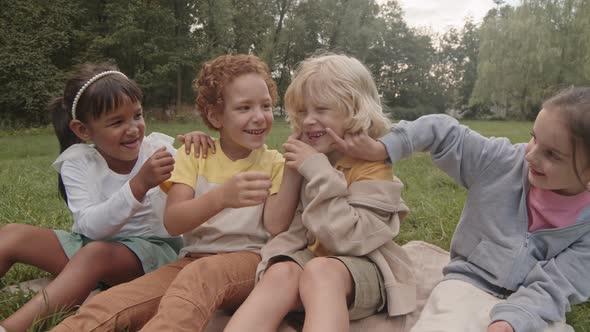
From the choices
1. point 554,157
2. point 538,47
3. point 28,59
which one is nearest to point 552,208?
point 554,157

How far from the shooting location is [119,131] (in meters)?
2.19

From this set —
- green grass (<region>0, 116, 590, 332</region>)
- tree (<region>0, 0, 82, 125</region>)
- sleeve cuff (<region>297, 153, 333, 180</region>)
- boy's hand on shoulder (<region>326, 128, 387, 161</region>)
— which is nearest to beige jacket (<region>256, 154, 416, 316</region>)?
sleeve cuff (<region>297, 153, 333, 180</region>)

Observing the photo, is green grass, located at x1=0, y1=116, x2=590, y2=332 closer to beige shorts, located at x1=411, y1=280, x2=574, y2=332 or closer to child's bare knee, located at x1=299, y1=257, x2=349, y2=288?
beige shorts, located at x1=411, y1=280, x2=574, y2=332

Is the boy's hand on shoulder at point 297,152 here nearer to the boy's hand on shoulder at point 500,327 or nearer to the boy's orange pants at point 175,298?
the boy's orange pants at point 175,298

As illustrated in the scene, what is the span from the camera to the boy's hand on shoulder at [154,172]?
6.32 feet

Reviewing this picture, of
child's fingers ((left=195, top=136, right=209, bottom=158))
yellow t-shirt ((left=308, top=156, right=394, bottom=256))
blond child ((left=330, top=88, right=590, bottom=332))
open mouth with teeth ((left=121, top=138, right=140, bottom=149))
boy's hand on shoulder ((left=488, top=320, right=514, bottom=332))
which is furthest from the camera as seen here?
open mouth with teeth ((left=121, top=138, right=140, bottom=149))

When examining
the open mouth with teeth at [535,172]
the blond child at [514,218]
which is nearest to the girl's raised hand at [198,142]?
the blond child at [514,218]

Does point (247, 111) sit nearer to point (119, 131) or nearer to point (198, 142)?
point (198, 142)

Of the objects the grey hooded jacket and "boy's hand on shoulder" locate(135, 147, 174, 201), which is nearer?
the grey hooded jacket

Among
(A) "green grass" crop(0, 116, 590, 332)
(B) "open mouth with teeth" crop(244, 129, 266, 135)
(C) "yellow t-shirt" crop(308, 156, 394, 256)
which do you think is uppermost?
(B) "open mouth with teeth" crop(244, 129, 266, 135)

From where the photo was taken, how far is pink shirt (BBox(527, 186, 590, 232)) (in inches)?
72.3

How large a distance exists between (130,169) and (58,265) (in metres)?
0.52

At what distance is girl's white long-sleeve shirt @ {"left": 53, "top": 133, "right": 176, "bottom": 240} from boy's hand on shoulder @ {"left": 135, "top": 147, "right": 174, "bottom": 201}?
45 mm

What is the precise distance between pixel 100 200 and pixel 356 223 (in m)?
1.19
